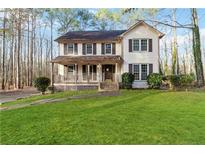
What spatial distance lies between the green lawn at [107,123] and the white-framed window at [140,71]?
3.87 metres

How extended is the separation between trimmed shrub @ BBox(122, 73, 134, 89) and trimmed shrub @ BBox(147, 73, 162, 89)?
611 mm

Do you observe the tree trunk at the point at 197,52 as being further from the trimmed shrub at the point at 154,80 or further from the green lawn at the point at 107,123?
the trimmed shrub at the point at 154,80

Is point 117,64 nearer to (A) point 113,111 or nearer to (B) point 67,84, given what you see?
(B) point 67,84

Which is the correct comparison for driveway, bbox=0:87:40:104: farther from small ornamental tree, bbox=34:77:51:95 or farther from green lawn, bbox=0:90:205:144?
green lawn, bbox=0:90:205:144

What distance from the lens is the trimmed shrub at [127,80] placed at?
1023cm

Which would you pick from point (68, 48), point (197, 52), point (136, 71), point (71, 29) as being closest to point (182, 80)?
point (197, 52)

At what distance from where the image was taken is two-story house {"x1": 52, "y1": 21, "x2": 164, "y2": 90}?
10.6 meters

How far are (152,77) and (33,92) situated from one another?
421cm

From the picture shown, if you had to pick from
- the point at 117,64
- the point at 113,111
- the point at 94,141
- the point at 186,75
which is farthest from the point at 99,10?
the point at 117,64

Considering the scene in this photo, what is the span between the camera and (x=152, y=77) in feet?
32.7

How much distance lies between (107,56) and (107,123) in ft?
20.9

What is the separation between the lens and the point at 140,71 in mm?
10750

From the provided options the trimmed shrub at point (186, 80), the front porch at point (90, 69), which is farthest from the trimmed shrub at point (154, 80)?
the trimmed shrub at point (186, 80)
